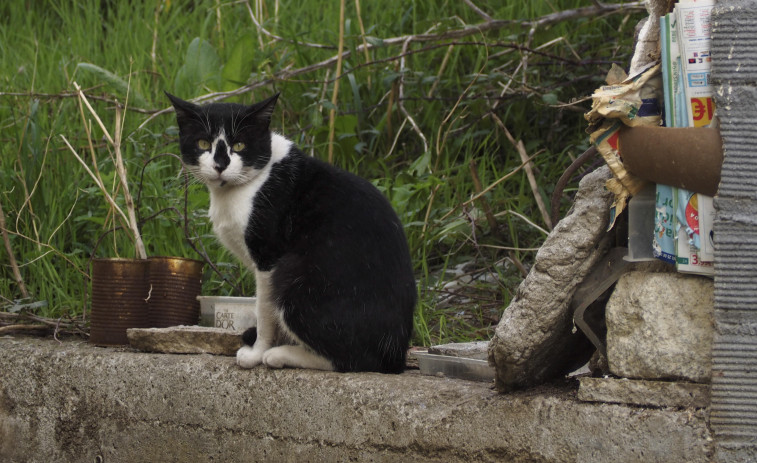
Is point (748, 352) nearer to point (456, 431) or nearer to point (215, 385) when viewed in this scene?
point (456, 431)

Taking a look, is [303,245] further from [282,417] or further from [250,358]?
[282,417]

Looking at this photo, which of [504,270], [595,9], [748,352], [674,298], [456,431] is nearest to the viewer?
[748,352]

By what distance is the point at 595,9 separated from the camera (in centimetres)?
389

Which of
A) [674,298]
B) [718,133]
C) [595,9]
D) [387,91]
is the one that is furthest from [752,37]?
[387,91]

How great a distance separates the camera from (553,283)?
6.12 feet

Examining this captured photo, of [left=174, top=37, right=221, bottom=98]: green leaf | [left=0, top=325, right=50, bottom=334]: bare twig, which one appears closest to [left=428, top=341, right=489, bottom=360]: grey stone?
[left=0, top=325, right=50, bottom=334]: bare twig

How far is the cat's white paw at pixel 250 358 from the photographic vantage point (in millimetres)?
2539

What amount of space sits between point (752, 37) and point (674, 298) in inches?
20.7

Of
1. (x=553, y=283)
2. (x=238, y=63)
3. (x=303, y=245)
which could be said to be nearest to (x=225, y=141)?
(x=303, y=245)

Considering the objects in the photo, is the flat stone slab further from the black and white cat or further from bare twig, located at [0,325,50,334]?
bare twig, located at [0,325,50,334]

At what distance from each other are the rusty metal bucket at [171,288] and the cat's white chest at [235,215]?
0.49m

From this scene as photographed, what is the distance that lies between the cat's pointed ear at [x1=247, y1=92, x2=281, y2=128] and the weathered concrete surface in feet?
2.61

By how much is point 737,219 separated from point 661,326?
27 cm

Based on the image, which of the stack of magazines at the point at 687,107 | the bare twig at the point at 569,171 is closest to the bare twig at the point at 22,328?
the bare twig at the point at 569,171
